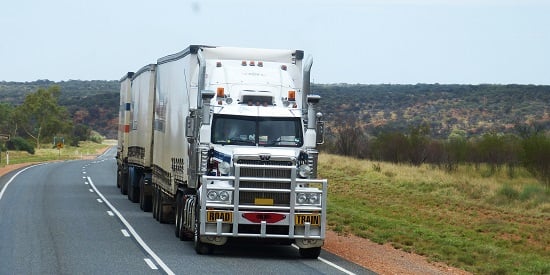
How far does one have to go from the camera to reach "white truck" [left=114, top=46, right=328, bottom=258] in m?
18.5

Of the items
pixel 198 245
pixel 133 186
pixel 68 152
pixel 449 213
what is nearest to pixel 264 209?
pixel 198 245

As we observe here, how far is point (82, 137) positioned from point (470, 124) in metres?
56.2

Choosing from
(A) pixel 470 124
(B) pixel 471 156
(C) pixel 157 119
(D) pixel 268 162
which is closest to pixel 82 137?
(A) pixel 470 124

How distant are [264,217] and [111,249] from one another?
3.06 m

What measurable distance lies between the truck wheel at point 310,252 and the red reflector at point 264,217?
1006mm

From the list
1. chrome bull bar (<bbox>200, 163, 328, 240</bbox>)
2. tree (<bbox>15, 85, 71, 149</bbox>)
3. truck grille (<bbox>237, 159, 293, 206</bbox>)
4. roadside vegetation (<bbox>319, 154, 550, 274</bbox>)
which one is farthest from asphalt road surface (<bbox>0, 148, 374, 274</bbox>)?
tree (<bbox>15, 85, 71, 149</bbox>)

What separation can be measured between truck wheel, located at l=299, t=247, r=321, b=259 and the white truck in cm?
2

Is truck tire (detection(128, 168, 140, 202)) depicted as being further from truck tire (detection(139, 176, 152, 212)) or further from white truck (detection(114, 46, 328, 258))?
white truck (detection(114, 46, 328, 258))

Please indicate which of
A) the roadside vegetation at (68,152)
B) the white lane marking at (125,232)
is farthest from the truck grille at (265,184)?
the roadside vegetation at (68,152)

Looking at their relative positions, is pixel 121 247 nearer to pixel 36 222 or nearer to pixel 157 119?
pixel 36 222

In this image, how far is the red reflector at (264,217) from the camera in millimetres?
18453

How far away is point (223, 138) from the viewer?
774 inches

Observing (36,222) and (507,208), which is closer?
(36,222)

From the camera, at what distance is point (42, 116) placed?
132625 millimetres
